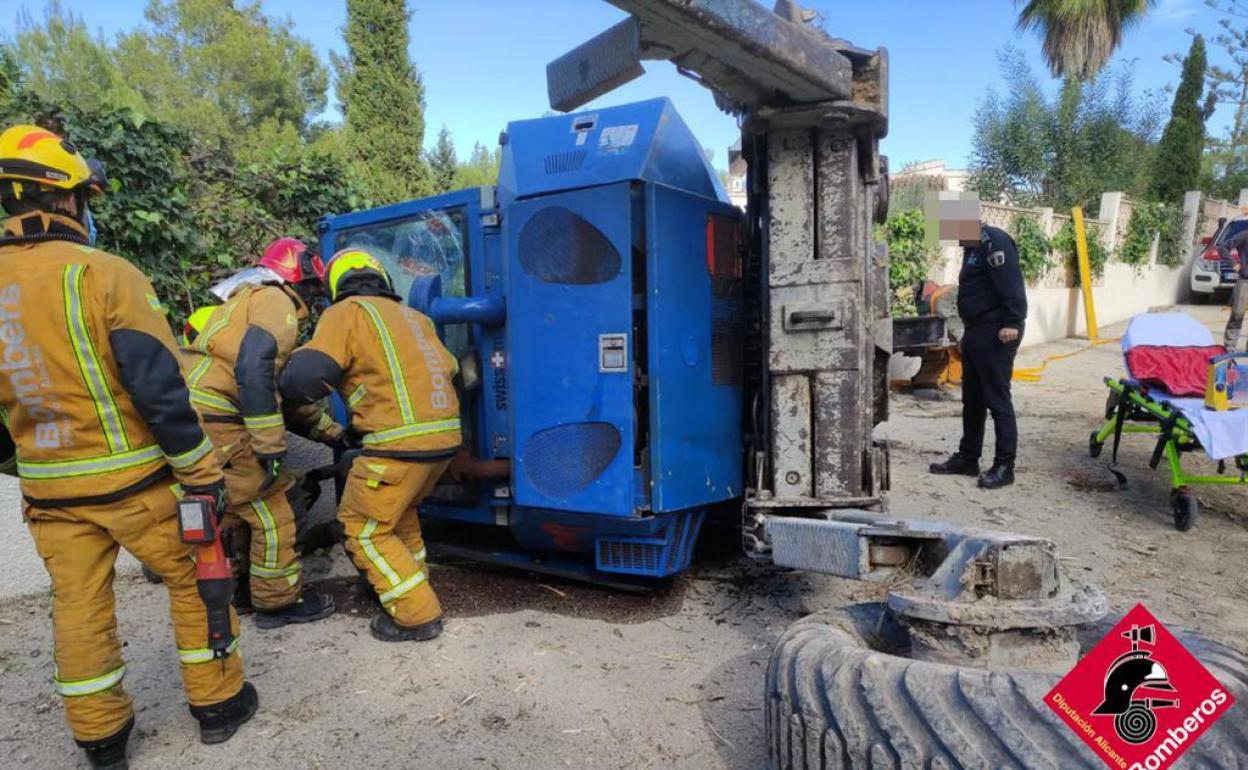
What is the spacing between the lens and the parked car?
15.6m

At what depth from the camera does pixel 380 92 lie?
15477 millimetres

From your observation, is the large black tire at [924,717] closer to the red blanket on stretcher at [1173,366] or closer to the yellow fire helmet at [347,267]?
the yellow fire helmet at [347,267]

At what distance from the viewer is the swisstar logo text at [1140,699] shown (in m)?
1.39

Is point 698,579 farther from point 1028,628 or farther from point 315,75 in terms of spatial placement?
point 315,75

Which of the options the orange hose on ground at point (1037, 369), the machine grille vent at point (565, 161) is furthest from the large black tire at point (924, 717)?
the orange hose on ground at point (1037, 369)

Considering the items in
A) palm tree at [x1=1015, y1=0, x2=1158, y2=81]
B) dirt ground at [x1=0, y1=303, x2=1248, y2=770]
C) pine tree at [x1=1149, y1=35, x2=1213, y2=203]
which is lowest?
dirt ground at [x1=0, y1=303, x2=1248, y2=770]

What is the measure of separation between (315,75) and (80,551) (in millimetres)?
26781

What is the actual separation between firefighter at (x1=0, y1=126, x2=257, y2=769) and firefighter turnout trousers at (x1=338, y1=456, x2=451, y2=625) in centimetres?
79

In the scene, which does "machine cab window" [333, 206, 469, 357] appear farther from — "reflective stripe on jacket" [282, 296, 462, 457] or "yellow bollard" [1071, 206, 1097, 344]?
"yellow bollard" [1071, 206, 1097, 344]

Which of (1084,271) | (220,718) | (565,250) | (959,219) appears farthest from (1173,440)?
(1084,271)

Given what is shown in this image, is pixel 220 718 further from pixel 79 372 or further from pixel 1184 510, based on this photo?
pixel 1184 510

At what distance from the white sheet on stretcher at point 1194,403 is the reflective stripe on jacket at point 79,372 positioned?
189 inches

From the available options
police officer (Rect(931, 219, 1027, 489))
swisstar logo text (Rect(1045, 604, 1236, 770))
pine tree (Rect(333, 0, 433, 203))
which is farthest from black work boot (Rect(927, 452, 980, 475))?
pine tree (Rect(333, 0, 433, 203))

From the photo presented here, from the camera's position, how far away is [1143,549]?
12.8 feet
